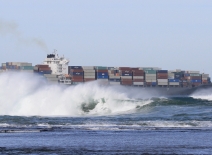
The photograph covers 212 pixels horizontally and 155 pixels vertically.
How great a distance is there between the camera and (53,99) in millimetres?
64750

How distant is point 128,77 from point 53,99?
210ft

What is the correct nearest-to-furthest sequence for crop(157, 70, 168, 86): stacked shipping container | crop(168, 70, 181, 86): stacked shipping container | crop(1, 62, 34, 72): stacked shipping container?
crop(168, 70, 181, 86): stacked shipping container → crop(1, 62, 34, 72): stacked shipping container → crop(157, 70, 168, 86): stacked shipping container

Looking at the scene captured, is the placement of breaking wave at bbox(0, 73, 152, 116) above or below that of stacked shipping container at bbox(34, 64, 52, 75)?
below

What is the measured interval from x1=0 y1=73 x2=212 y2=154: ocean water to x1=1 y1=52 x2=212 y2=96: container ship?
180ft

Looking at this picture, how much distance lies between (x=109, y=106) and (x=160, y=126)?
2601 centimetres

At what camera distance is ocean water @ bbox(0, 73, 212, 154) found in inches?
1053

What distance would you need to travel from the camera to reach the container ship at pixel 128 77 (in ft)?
413

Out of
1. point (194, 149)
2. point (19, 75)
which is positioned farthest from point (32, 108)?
point (194, 149)

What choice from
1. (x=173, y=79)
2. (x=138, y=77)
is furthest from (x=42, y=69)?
(x=173, y=79)

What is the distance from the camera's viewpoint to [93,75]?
129125mm

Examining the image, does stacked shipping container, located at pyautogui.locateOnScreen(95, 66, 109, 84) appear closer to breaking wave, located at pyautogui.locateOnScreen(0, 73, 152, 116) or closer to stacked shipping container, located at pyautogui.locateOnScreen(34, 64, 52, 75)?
stacked shipping container, located at pyautogui.locateOnScreen(34, 64, 52, 75)

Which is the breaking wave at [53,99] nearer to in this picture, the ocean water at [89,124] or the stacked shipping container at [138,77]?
the ocean water at [89,124]

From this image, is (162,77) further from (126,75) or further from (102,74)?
(102,74)

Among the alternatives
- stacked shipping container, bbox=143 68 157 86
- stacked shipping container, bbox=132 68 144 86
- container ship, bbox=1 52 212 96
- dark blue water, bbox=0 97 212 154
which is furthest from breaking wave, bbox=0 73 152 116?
stacked shipping container, bbox=143 68 157 86
